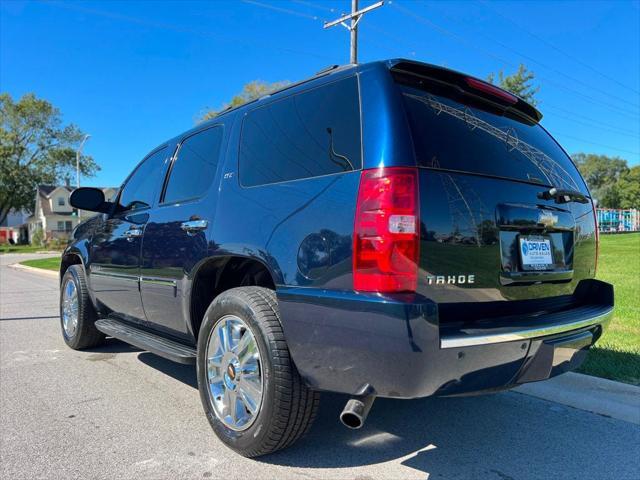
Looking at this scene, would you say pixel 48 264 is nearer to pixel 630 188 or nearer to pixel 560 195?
pixel 560 195

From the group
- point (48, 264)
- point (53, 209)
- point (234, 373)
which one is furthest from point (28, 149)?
point (234, 373)

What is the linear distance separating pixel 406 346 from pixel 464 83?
1.49m

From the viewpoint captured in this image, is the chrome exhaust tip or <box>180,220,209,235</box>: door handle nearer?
the chrome exhaust tip

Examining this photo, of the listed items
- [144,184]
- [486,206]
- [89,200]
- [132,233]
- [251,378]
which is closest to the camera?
[486,206]

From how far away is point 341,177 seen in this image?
238cm

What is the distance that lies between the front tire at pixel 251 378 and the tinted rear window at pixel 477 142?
1.15m

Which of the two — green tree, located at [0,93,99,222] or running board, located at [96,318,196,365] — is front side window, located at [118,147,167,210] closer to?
running board, located at [96,318,196,365]

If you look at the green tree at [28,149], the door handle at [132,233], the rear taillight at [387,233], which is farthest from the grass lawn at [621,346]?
the green tree at [28,149]

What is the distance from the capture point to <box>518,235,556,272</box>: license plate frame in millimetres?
2590

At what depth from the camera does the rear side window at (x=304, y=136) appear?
2.47m

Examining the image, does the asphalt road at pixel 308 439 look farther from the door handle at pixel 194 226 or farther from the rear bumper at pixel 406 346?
the door handle at pixel 194 226

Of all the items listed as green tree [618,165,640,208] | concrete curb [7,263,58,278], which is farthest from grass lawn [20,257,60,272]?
green tree [618,165,640,208]

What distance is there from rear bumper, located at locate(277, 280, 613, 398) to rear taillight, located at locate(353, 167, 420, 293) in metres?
0.07

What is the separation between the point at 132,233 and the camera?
413 centimetres
